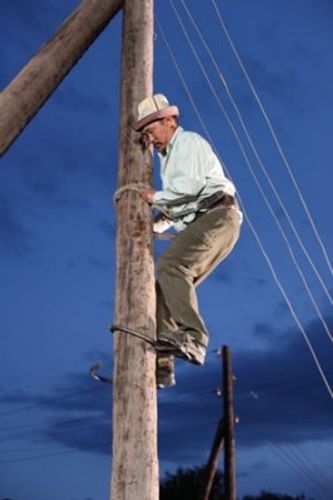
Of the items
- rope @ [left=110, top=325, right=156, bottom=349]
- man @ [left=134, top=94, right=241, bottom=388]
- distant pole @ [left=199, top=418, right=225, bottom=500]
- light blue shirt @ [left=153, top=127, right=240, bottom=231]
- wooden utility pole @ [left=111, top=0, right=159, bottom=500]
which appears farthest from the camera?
distant pole @ [left=199, top=418, right=225, bottom=500]

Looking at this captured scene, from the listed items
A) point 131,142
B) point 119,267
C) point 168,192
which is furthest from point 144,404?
point 131,142

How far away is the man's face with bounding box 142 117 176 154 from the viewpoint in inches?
181

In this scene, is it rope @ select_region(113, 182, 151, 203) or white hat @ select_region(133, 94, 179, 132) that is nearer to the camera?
rope @ select_region(113, 182, 151, 203)

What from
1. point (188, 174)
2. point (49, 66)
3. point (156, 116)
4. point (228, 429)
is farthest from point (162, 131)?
point (228, 429)

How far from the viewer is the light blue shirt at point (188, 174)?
4.37m

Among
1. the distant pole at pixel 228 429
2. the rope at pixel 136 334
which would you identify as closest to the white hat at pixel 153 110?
the rope at pixel 136 334

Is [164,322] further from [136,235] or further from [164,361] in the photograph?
[136,235]

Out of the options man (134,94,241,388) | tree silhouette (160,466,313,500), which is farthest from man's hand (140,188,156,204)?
tree silhouette (160,466,313,500)

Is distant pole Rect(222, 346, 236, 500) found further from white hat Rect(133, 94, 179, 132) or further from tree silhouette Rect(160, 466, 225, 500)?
tree silhouette Rect(160, 466, 225, 500)

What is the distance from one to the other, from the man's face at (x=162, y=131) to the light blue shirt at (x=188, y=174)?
0.05 meters

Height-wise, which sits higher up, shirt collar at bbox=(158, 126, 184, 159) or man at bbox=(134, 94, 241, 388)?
shirt collar at bbox=(158, 126, 184, 159)

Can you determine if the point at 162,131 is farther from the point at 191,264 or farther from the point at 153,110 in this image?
the point at 191,264

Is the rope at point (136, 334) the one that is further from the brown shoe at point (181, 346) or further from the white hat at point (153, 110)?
the white hat at point (153, 110)

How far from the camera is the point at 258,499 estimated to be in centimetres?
5669
